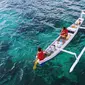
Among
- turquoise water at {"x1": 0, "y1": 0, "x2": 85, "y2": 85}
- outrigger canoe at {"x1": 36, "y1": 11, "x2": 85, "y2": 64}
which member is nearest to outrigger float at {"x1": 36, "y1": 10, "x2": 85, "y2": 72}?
outrigger canoe at {"x1": 36, "y1": 11, "x2": 85, "y2": 64}

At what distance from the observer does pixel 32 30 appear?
27719 mm

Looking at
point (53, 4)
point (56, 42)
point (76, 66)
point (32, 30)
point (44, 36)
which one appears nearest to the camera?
point (76, 66)

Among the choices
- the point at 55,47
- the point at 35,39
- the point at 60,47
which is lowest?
the point at 35,39

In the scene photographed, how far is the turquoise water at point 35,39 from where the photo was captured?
1903 cm

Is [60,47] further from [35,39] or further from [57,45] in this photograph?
[35,39]

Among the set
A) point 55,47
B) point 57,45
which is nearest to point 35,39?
point 57,45

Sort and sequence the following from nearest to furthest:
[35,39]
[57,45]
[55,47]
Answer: [55,47], [57,45], [35,39]

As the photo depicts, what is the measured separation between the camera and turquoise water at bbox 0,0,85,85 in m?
19.0

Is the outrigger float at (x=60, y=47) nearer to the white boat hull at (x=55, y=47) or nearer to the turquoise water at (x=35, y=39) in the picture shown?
the white boat hull at (x=55, y=47)

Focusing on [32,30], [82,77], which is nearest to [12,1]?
[32,30]

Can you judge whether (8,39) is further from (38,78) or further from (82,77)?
(82,77)

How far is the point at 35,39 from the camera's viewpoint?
83.3ft

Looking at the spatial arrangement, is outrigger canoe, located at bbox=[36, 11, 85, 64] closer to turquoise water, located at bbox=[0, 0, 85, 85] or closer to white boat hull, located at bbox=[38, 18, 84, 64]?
white boat hull, located at bbox=[38, 18, 84, 64]

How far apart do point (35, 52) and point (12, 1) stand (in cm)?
2062
